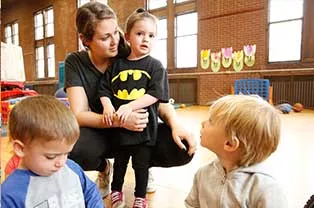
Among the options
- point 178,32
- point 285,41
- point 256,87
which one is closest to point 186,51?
point 178,32

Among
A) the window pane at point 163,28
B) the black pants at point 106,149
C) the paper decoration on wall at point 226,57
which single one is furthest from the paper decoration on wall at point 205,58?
the black pants at point 106,149

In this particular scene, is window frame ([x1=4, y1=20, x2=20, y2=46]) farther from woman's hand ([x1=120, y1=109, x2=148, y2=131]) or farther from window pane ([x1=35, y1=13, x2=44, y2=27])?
woman's hand ([x1=120, y1=109, x2=148, y2=131])

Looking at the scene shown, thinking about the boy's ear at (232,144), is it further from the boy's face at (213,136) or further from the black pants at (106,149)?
the black pants at (106,149)

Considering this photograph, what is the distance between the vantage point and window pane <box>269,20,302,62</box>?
20.6 ft

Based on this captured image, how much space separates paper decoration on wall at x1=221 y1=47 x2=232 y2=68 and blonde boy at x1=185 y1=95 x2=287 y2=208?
6541 mm

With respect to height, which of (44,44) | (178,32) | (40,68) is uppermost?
(44,44)

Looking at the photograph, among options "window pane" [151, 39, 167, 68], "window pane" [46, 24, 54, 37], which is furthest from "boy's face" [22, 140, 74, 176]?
"window pane" [46, 24, 54, 37]

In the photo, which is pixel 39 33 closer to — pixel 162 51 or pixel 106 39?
pixel 162 51

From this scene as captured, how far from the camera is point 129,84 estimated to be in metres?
1.41

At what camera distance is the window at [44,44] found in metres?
12.0

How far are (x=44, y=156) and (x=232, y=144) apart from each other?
532 millimetres

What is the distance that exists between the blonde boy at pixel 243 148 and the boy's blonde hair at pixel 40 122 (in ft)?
1.44

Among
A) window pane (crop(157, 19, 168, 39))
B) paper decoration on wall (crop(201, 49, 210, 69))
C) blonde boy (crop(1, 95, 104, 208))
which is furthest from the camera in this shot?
window pane (crop(157, 19, 168, 39))

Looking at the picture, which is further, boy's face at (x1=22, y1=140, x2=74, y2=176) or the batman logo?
the batman logo
